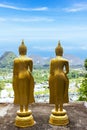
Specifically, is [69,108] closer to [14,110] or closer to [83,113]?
[83,113]

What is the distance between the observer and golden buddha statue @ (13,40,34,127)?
5734mm

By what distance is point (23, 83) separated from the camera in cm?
573

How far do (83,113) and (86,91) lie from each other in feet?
20.5

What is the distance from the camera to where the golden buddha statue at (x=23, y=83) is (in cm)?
573

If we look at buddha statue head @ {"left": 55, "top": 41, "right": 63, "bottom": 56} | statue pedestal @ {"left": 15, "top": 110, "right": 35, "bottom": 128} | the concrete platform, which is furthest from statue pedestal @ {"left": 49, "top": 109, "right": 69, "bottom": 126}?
buddha statue head @ {"left": 55, "top": 41, "right": 63, "bottom": 56}

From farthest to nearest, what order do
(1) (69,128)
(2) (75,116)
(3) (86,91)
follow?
(3) (86,91), (2) (75,116), (1) (69,128)

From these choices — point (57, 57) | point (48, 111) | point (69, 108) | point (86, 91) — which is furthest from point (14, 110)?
point (86, 91)

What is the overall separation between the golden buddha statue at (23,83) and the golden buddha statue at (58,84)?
41 cm

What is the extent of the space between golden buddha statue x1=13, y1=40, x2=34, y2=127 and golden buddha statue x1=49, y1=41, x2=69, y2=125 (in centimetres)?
41

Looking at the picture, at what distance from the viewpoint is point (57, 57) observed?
5883 millimetres

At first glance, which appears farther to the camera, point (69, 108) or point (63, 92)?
point (69, 108)

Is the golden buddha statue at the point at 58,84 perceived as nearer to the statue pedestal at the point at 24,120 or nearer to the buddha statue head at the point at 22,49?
the statue pedestal at the point at 24,120

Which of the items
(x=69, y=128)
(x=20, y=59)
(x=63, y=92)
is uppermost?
(x=20, y=59)

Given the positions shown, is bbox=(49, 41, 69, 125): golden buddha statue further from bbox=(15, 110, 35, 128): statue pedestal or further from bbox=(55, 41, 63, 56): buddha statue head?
bbox=(15, 110, 35, 128): statue pedestal
